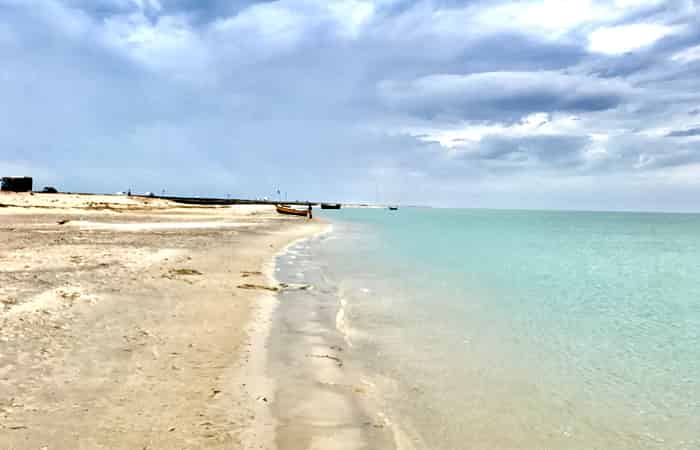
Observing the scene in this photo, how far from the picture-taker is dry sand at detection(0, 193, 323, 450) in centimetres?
474

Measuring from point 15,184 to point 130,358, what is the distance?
3461 inches

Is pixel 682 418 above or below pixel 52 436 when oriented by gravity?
below

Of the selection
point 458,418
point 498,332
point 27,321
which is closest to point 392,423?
point 458,418

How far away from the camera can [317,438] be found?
16.2 ft

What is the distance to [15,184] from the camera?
76.9 meters

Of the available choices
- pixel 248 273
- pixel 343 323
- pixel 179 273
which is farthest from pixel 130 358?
pixel 248 273

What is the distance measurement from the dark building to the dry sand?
76428 mm

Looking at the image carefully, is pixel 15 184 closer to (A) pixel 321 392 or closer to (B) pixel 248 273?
(B) pixel 248 273

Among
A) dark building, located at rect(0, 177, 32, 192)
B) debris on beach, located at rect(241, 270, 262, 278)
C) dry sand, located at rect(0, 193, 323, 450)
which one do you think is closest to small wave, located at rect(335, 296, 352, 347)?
dry sand, located at rect(0, 193, 323, 450)

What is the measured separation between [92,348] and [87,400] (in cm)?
205

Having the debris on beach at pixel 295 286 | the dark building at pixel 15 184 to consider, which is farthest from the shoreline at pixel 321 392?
the dark building at pixel 15 184

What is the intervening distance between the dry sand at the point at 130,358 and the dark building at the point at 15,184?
251 feet

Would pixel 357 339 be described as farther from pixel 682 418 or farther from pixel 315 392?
pixel 682 418

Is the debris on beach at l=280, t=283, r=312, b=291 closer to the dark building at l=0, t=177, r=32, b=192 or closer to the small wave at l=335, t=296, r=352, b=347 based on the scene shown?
the small wave at l=335, t=296, r=352, b=347
